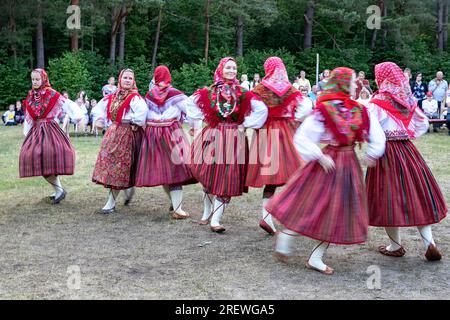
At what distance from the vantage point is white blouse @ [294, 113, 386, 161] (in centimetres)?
386

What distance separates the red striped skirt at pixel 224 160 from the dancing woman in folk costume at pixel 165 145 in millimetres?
518

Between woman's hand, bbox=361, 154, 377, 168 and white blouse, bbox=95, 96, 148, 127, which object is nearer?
woman's hand, bbox=361, 154, 377, 168

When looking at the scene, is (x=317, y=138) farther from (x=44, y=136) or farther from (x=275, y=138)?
(x=44, y=136)

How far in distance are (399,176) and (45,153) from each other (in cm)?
392

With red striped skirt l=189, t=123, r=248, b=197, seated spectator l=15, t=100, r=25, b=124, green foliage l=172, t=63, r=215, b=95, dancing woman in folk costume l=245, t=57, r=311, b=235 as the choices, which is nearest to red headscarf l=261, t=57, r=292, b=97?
dancing woman in folk costume l=245, t=57, r=311, b=235

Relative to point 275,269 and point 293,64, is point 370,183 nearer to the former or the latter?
point 275,269

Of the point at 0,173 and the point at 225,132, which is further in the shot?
the point at 0,173

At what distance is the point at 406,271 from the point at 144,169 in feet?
9.25

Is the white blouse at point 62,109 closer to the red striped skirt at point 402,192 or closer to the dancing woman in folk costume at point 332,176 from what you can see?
the dancing woman in folk costume at point 332,176

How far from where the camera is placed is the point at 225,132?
17.1ft

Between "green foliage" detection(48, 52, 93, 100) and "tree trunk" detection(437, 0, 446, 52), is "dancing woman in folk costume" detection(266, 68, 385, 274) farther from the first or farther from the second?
"tree trunk" detection(437, 0, 446, 52)

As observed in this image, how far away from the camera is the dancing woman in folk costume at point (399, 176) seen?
415 centimetres

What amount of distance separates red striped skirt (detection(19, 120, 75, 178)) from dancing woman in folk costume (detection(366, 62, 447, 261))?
3.57 meters
